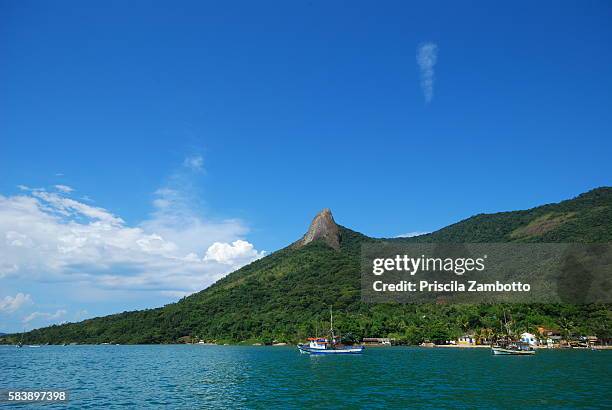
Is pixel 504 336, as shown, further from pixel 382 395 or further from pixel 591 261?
pixel 382 395

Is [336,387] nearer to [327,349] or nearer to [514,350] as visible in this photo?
[327,349]

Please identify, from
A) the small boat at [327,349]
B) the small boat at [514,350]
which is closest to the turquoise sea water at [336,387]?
the small boat at [514,350]

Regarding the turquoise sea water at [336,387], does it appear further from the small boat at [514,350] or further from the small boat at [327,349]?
the small boat at [327,349]

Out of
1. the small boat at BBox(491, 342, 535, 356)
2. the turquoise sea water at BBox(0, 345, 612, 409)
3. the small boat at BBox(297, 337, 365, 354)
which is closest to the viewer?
the turquoise sea water at BBox(0, 345, 612, 409)

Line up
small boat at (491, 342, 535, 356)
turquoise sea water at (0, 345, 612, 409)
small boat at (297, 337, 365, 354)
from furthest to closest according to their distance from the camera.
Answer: small boat at (297, 337, 365, 354) → small boat at (491, 342, 535, 356) → turquoise sea water at (0, 345, 612, 409)

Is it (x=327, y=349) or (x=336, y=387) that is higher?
(x=336, y=387)

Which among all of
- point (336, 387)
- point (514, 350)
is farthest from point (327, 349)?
point (336, 387)

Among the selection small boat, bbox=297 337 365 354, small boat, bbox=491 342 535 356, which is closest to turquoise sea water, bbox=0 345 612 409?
small boat, bbox=491 342 535 356

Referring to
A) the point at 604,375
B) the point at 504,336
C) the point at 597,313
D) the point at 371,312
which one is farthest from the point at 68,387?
the point at 597,313

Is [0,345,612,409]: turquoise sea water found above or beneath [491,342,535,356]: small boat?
above

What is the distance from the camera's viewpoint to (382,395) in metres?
45.9

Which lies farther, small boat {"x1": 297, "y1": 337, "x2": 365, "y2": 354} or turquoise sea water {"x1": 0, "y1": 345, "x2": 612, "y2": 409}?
small boat {"x1": 297, "y1": 337, "x2": 365, "y2": 354}

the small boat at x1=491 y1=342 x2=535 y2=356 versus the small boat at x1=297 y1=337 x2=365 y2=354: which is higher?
the small boat at x1=297 y1=337 x2=365 y2=354

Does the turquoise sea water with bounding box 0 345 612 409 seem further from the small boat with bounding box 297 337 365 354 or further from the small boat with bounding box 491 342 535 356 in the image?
the small boat with bounding box 297 337 365 354
